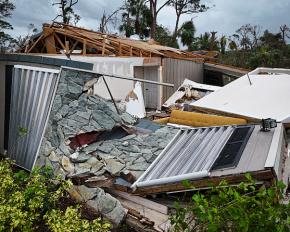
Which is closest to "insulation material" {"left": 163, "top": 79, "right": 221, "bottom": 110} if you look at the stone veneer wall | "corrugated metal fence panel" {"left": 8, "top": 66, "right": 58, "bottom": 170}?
the stone veneer wall

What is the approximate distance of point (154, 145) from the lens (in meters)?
4.73

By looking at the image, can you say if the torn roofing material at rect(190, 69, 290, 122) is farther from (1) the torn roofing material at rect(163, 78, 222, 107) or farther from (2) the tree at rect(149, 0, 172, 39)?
(2) the tree at rect(149, 0, 172, 39)

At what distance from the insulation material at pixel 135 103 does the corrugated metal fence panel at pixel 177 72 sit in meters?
2.21

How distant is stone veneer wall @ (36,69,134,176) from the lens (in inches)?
174

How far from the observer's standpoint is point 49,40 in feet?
36.3

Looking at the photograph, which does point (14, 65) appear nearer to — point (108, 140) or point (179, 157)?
point (108, 140)

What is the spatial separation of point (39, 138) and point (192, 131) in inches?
126

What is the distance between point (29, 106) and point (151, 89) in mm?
8097

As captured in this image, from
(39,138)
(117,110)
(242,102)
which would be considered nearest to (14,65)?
(39,138)

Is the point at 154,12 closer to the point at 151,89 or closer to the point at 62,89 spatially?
the point at 151,89

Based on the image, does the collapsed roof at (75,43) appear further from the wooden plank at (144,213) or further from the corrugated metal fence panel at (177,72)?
the wooden plank at (144,213)

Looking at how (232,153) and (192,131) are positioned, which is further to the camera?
(192,131)

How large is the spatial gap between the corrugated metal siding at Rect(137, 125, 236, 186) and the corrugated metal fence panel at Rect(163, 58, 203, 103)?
7608 mm

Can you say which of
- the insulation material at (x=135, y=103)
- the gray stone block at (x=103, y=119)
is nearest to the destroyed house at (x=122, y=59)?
the insulation material at (x=135, y=103)
